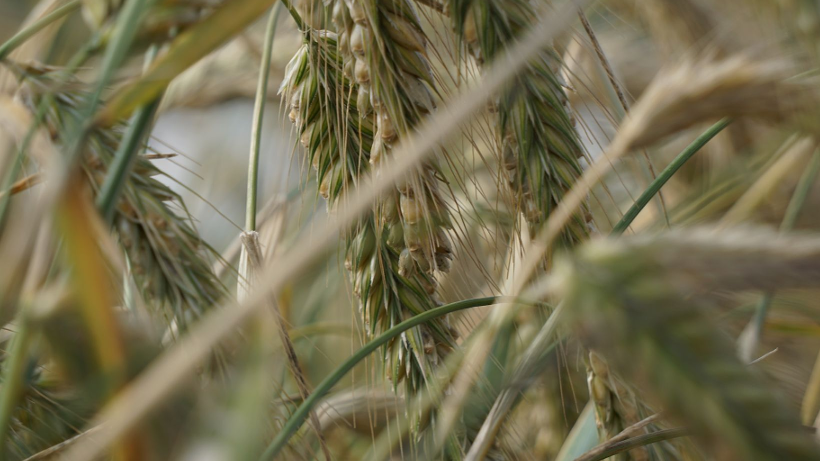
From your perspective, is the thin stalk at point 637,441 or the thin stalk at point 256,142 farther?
the thin stalk at point 256,142

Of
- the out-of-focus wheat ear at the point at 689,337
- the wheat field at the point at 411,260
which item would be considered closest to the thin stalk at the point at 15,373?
the wheat field at the point at 411,260

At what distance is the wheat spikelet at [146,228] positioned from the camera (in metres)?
0.55

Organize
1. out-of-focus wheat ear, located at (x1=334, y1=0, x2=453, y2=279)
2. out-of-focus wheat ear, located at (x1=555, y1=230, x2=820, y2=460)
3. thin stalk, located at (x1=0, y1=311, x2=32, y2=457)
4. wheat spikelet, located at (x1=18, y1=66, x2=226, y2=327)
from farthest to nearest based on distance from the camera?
wheat spikelet, located at (x1=18, y1=66, x2=226, y2=327) < out-of-focus wheat ear, located at (x1=334, y1=0, x2=453, y2=279) < thin stalk, located at (x1=0, y1=311, x2=32, y2=457) < out-of-focus wheat ear, located at (x1=555, y1=230, x2=820, y2=460)

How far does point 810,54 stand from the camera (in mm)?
420

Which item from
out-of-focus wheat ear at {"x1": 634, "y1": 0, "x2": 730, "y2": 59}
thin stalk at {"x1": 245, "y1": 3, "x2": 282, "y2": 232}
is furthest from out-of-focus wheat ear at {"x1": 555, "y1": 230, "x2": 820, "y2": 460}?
out-of-focus wheat ear at {"x1": 634, "y1": 0, "x2": 730, "y2": 59}

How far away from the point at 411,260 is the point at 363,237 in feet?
0.18

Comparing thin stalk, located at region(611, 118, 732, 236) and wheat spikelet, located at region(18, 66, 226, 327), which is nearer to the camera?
thin stalk, located at region(611, 118, 732, 236)

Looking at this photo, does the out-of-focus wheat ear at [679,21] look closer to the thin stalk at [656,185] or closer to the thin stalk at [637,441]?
the thin stalk at [656,185]

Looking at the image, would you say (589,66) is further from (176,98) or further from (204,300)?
(176,98)

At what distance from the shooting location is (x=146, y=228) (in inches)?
21.6

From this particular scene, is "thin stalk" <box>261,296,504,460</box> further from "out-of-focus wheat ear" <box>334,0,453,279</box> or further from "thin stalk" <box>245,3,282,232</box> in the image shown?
"thin stalk" <box>245,3,282,232</box>

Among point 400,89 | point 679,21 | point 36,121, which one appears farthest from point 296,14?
point 679,21

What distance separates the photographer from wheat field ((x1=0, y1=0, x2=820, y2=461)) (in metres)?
0.22

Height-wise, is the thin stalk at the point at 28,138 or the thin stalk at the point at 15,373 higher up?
the thin stalk at the point at 28,138
